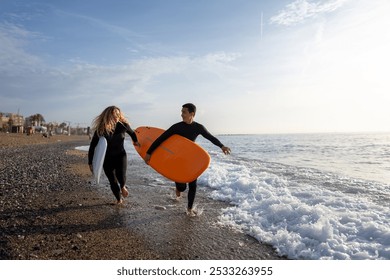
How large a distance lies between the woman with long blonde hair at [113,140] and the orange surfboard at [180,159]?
82 cm

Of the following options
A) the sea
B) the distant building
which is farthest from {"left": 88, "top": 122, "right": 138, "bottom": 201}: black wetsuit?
the distant building

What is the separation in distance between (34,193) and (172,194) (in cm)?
339

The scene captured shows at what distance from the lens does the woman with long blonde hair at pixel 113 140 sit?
19.4 feet

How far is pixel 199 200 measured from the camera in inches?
278

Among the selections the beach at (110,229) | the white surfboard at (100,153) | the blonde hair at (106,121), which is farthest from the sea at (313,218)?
the blonde hair at (106,121)

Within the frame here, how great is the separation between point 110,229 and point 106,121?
2.32m

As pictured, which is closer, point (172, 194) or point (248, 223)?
point (248, 223)

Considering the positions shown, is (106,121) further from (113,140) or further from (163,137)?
(163,137)

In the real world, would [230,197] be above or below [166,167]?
below

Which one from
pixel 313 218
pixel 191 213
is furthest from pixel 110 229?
pixel 313 218

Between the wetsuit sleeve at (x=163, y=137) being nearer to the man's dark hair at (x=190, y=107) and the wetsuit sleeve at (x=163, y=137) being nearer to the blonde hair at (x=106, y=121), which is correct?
the man's dark hair at (x=190, y=107)
